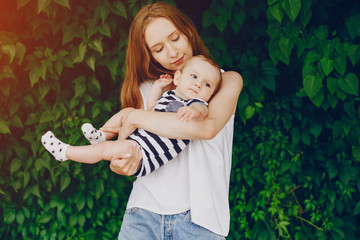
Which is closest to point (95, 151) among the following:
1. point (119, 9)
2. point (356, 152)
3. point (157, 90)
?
point (157, 90)

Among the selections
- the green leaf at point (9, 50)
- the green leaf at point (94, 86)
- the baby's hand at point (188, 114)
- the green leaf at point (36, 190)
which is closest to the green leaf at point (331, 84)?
the baby's hand at point (188, 114)

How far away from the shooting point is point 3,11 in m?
2.42

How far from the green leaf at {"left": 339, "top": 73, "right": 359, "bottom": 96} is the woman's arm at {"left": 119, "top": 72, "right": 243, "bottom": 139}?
86cm

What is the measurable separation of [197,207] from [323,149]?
5.50ft

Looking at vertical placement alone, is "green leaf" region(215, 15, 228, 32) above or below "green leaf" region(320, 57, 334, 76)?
above

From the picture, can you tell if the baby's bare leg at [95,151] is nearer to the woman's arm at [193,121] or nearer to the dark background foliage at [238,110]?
Result: the woman's arm at [193,121]

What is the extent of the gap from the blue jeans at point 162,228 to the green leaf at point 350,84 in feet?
3.88

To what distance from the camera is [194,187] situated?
5.12ft

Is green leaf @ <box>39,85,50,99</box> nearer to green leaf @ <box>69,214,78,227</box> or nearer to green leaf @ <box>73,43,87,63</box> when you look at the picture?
green leaf @ <box>73,43,87,63</box>

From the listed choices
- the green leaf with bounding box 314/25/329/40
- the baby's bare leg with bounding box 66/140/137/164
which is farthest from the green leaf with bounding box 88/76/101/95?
the green leaf with bounding box 314/25/329/40

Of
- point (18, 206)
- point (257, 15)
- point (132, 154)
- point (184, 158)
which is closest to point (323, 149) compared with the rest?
point (257, 15)

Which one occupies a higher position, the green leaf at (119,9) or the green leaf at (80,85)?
the green leaf at (119,9)

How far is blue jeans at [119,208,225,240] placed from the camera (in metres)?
1.56

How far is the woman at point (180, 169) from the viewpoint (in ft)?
4.93
